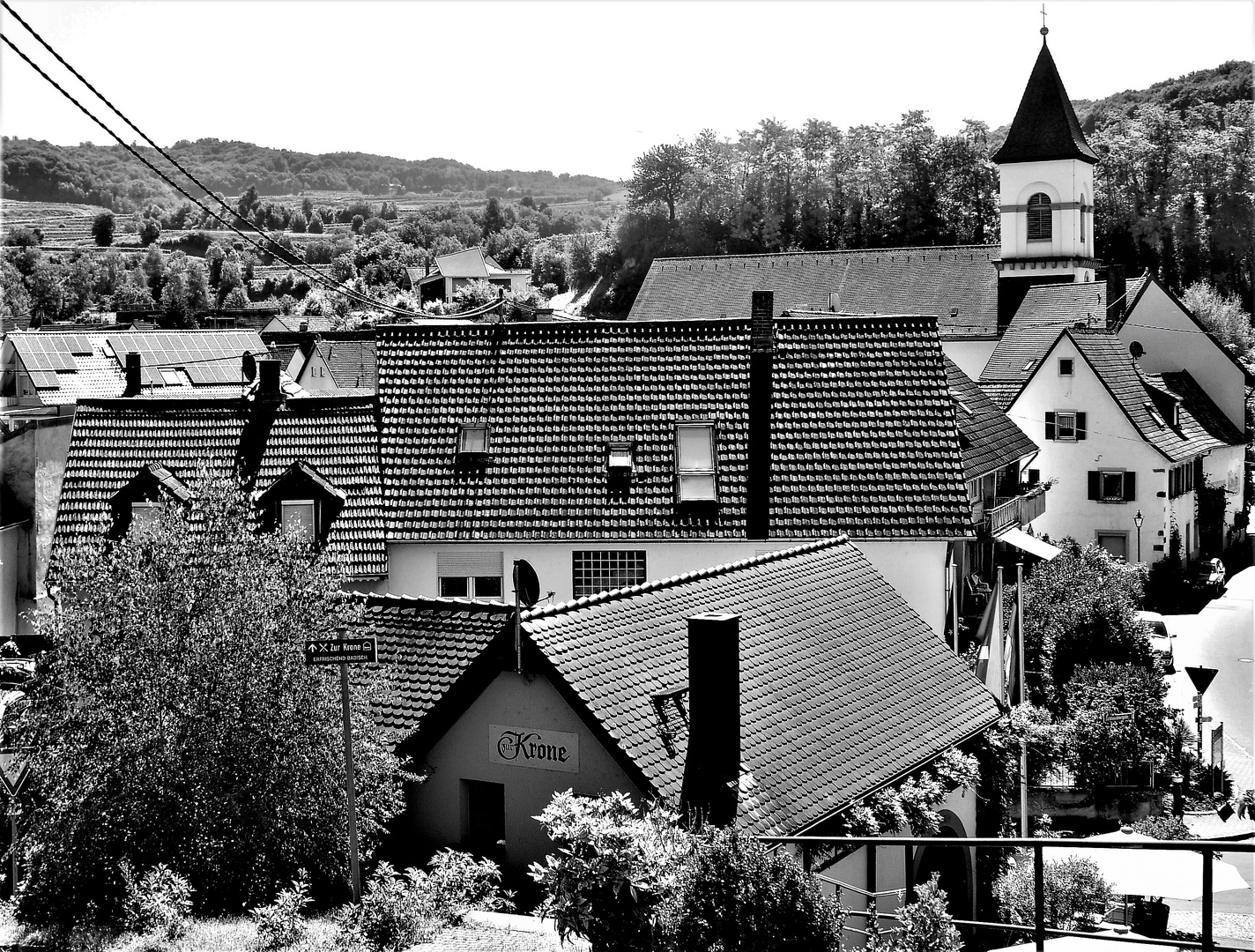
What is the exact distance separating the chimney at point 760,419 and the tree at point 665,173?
9502cm

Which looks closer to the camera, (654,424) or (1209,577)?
(654,424)

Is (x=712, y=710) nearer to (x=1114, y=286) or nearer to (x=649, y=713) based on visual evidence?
(x=649, y=713)

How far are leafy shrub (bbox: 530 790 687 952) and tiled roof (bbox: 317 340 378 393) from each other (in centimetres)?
4509

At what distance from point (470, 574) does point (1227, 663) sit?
21.9 m

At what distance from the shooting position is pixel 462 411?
1027 inches

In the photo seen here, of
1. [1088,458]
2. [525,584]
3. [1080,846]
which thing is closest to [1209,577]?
[1088,458]

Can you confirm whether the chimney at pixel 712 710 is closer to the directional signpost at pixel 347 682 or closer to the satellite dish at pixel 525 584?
the satellite dish at pixel 525 584

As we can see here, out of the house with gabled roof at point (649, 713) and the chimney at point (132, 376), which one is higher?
the chimney at point (132, 376)

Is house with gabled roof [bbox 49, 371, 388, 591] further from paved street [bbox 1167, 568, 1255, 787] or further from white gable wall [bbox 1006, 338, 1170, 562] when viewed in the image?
white gable wall [bbox 1006, 338, 1170, 562]

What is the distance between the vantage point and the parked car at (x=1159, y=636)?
33.6 meters

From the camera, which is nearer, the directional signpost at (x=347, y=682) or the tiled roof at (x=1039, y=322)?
the directional signpost at (x=347, y=682)

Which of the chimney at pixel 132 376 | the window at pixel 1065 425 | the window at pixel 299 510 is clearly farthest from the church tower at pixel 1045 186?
the window at pixel 299 510

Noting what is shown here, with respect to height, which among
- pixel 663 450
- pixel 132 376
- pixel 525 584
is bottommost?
pixel 525 584

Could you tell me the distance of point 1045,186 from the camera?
70.1 metres
